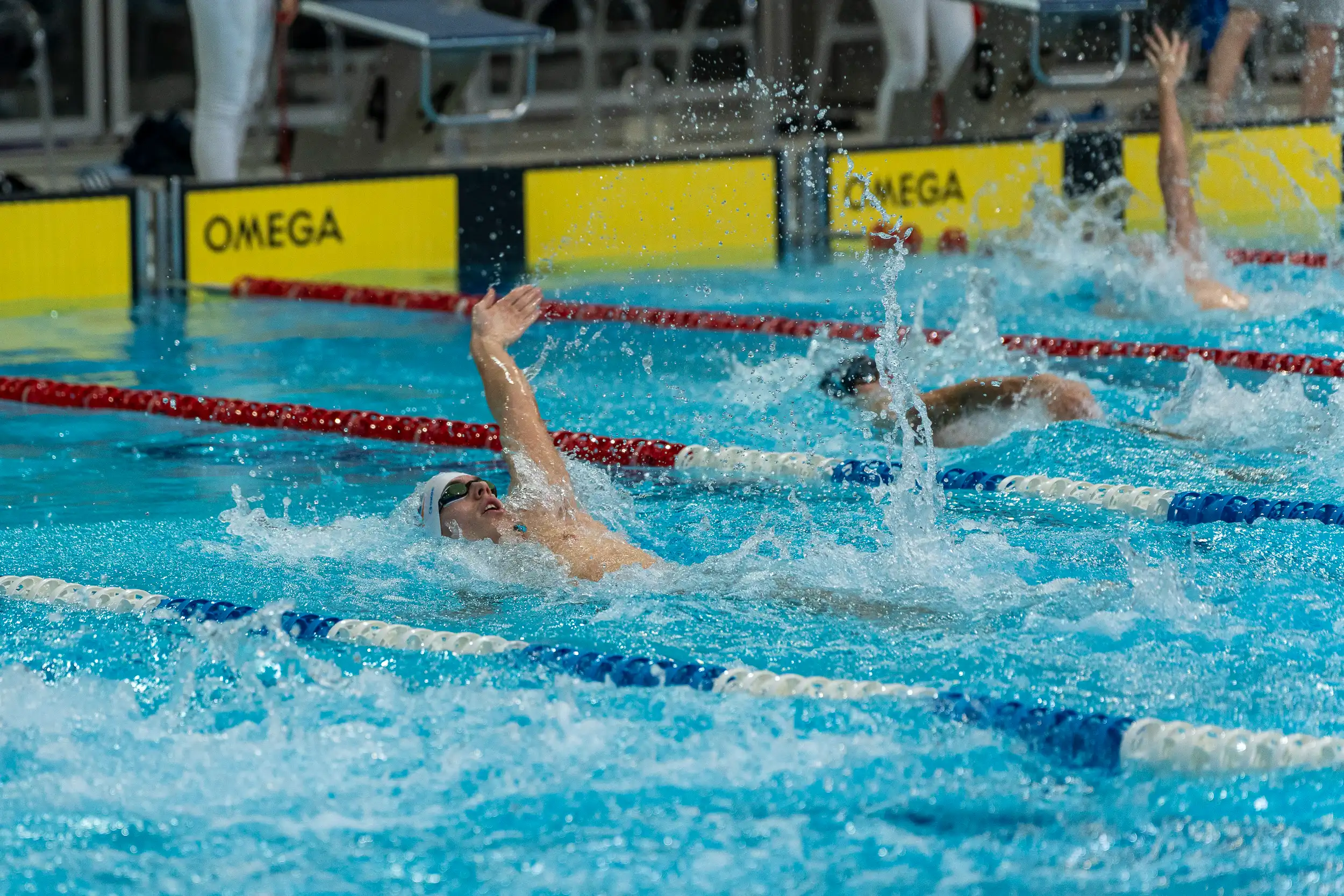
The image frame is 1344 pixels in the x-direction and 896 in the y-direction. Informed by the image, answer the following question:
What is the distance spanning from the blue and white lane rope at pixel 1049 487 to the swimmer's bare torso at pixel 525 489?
2.16 feet

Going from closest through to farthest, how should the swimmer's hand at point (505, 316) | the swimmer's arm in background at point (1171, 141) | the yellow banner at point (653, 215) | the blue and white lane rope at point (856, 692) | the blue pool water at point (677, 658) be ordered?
1. the blue pool water at point (677, 658)
2. the blue and white lane rope at point (856, 692)
3. the swimmer's hand at point (505, 316)
4. the swimmer's arm in background at point (1171, 141)
5. the yellow banner at point (653, 215)

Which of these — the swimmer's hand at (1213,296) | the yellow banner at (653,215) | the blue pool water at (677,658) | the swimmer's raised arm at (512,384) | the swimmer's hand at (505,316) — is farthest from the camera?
the yellow banner at (653,215)

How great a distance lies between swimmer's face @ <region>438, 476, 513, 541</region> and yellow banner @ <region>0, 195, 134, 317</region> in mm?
3322

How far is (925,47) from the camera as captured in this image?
809 cm

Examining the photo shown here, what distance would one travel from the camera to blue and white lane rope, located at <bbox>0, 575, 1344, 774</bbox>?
2.25m

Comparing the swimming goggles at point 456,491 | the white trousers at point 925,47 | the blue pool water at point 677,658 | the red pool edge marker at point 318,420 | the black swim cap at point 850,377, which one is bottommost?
the blue pool water at point 677,658

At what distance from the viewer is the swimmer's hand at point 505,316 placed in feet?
11.4

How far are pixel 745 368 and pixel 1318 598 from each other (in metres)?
2.35

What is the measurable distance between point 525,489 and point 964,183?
16.3 ft

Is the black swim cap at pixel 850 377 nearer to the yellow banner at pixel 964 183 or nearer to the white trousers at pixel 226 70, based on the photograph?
the white trousers at pixel 226 70

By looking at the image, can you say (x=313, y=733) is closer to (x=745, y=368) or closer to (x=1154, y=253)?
(x=745, y=368)

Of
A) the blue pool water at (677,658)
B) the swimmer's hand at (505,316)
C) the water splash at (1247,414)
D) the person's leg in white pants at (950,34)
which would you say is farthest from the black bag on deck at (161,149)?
the water splash at (1247,414)

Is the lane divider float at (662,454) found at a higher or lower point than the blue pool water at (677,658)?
higher

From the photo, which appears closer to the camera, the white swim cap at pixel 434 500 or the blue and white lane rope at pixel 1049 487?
the white swim cap at pixel 434 500
